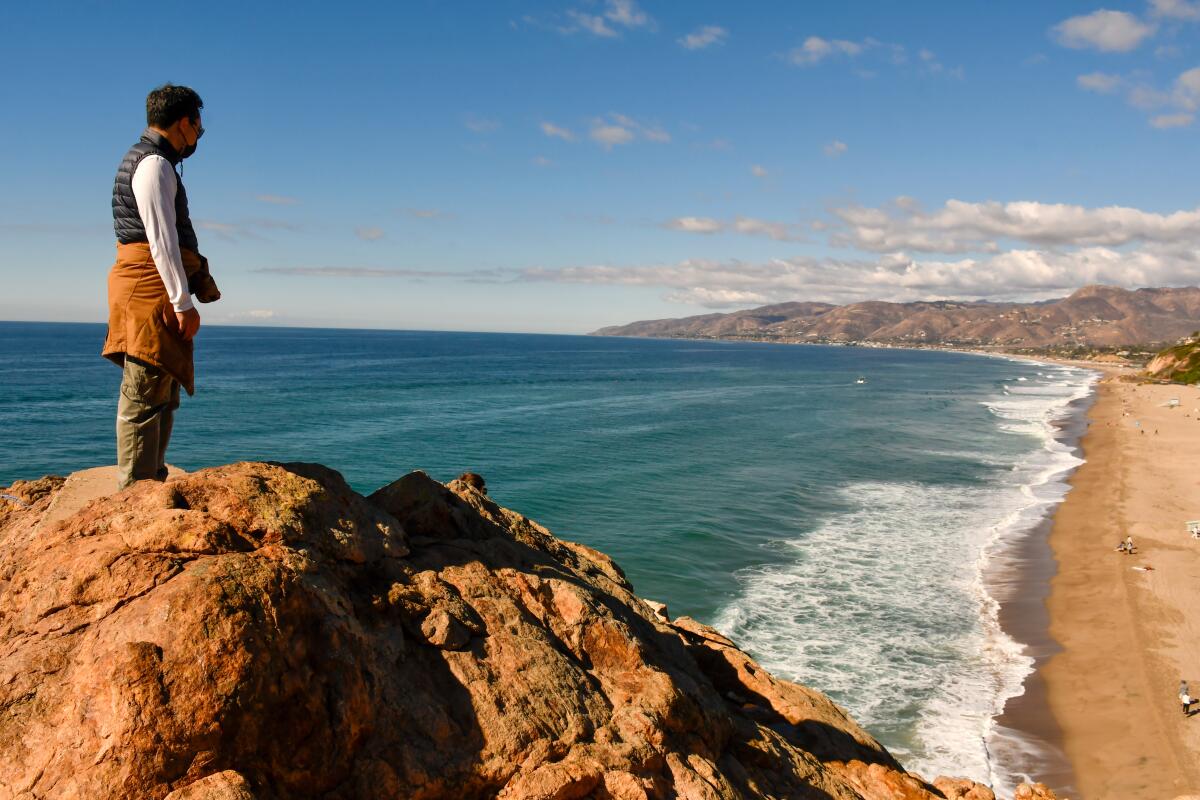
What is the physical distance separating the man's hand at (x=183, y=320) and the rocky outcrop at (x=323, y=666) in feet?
3.65

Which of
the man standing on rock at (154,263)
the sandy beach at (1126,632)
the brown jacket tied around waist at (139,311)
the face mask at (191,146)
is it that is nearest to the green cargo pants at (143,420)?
the man standing on rock at (154,263)

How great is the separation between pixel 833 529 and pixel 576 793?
3016 cm

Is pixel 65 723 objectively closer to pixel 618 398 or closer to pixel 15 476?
pixel 15 476

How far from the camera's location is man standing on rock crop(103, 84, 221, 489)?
4.70 meters

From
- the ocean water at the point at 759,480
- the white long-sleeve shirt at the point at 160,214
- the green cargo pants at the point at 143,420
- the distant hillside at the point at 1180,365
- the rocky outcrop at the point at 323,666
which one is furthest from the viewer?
the distant hillside at the point at 1180,365

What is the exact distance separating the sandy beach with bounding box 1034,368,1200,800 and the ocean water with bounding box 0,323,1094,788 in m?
1.53

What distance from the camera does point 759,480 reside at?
140ft

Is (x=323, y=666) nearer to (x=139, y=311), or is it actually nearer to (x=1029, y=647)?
(x=139, y=311)

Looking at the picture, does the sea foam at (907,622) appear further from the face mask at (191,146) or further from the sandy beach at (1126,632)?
the face mask at (191,146)

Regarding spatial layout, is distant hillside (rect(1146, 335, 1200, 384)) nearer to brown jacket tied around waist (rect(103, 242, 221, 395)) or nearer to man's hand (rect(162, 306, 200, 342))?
man's hand (rect(162, 306, 200, 342))

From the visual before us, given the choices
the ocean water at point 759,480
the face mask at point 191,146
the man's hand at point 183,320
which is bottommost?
the ocean water at point 759,480

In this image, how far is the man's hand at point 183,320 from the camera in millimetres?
4898

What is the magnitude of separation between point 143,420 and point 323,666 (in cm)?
234

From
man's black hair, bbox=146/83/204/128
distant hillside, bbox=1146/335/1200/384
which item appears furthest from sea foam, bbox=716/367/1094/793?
distant hillside, bbox=1146/335/1200/384
